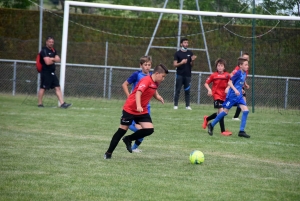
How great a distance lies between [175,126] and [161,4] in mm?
11931

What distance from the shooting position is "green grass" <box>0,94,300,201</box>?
5.95m

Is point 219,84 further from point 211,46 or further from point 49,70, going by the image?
point 211,46

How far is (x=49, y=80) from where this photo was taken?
15.9 metres

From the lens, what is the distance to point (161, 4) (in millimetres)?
23578

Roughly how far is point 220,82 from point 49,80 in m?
5.76

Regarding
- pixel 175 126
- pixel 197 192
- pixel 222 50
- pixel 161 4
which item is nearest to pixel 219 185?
pixel 197 192

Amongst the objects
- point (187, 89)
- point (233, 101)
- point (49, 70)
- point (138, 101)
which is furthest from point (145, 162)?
point (187, 89)

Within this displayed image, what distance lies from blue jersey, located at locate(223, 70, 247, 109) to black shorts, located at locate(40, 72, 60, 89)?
604 cm

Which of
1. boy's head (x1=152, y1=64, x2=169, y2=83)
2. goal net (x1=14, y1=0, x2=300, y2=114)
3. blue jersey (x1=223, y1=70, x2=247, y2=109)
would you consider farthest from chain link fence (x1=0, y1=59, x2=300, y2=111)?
boy's head (x1=152, y1=64, x2=169, y2=83)

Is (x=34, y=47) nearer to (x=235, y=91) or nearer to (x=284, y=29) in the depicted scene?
(x=284, y=29)

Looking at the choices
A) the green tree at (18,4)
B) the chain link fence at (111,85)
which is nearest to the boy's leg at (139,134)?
the chain link fence at (111,85)

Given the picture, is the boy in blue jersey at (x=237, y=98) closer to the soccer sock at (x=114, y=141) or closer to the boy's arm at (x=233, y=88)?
the boy's arm at (x=233, y=88)

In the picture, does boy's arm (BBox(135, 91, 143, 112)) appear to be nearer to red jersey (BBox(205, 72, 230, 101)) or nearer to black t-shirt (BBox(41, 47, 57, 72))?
red jersey (BBox(205, 72, 230, 101))

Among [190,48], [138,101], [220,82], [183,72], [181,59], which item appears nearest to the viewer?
[138,101]
